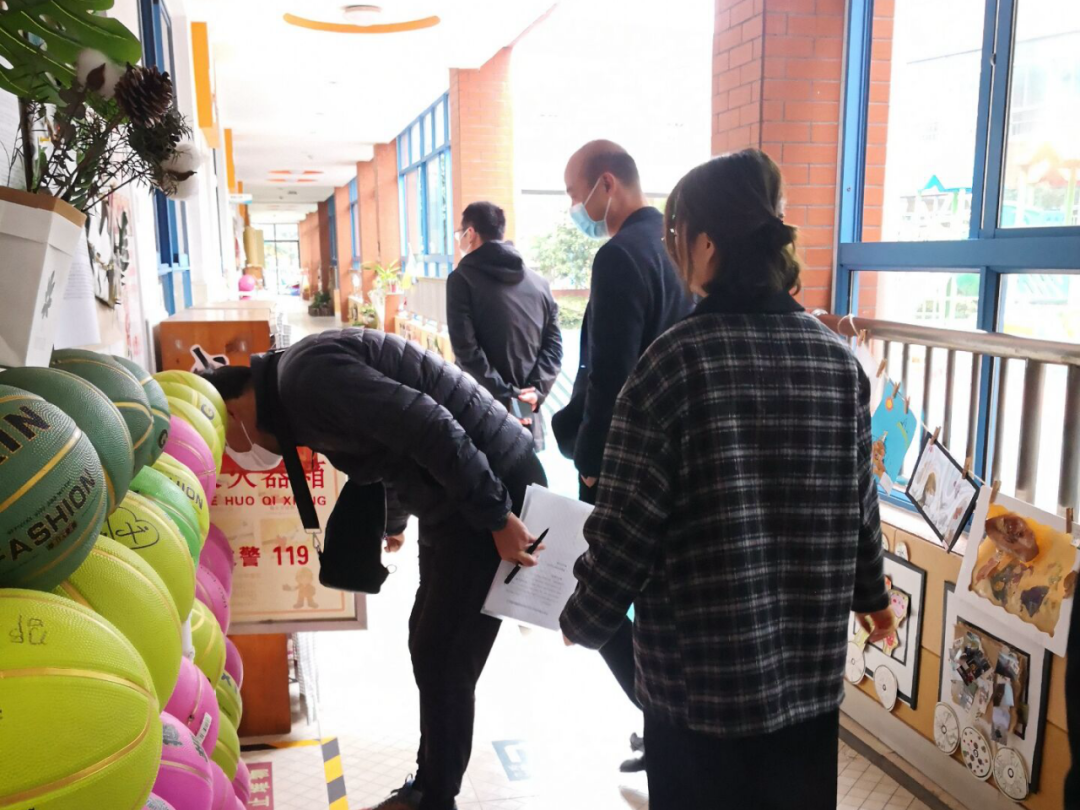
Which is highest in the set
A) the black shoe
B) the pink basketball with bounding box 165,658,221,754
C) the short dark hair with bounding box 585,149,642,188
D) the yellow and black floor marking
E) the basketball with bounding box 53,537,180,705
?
the short dark hair with bounding box 585,149,642,188

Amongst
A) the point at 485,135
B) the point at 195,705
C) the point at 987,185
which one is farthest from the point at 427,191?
the point at 195,705

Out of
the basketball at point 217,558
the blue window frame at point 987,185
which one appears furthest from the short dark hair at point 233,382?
the blue window frame at point 987,185

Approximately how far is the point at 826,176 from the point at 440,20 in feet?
16.3

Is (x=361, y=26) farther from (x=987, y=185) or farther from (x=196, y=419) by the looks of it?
(x=196, y=419)

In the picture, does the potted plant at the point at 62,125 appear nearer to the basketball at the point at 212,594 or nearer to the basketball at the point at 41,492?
the basketball at the point at 41,492

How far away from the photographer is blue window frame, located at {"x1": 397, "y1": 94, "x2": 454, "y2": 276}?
37.9 feet

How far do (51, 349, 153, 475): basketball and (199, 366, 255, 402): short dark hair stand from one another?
100 centimetres

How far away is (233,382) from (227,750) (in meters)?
0.83

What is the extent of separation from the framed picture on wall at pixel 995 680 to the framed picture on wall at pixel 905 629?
0.12 meters

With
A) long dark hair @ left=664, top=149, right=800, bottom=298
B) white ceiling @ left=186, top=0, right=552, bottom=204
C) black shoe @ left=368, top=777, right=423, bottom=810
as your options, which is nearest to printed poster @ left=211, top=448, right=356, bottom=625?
black shoe @ left=368, top=777, right=423, bottom=810

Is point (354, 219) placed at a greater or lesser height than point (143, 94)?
greater

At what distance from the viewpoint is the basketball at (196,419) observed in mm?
1659

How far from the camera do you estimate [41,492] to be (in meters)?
0.76

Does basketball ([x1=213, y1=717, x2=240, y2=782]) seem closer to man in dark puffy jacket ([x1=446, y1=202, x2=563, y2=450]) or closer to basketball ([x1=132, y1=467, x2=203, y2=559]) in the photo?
basketball ([x1=132, y1=467, x2=203, y2=559])
